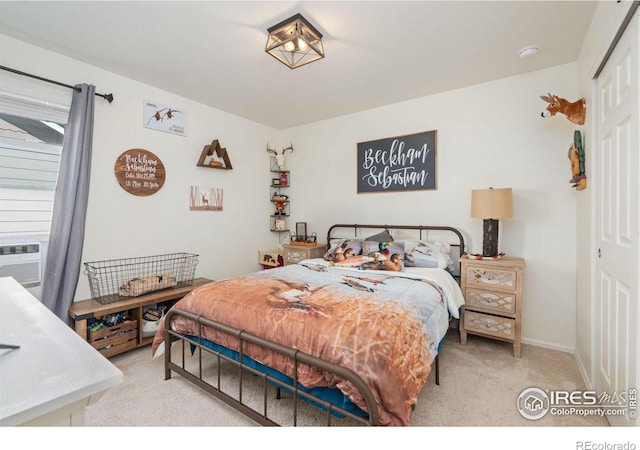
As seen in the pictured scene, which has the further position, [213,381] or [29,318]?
[213,381]

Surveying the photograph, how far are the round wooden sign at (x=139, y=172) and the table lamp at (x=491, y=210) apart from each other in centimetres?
322

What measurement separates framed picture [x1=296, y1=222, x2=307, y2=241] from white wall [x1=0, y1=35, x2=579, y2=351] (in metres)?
0.35

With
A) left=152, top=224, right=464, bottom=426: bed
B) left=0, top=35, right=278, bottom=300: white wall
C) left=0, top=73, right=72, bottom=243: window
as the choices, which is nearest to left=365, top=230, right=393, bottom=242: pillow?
left=152, top=224, right=464, bottom=426: bed

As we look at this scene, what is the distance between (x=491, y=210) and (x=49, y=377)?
291 centimetres

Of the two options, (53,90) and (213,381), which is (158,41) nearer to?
(53,90)

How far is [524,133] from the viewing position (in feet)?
9.06

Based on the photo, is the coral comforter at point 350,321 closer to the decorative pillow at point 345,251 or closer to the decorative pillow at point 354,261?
the decorative pillow at point 354,261

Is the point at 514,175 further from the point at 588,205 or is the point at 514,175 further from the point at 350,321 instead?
the point at 350,321

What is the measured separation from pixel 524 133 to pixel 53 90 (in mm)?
4218

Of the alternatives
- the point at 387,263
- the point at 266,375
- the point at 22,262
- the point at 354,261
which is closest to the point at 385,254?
the point at 387,263


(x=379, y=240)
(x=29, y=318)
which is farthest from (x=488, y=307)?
(x=29, y=318)

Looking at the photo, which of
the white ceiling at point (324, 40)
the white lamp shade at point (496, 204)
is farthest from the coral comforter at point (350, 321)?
the white ceiling at point (324, 40)

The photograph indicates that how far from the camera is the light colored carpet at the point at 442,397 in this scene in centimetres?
171

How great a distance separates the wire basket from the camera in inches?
104
